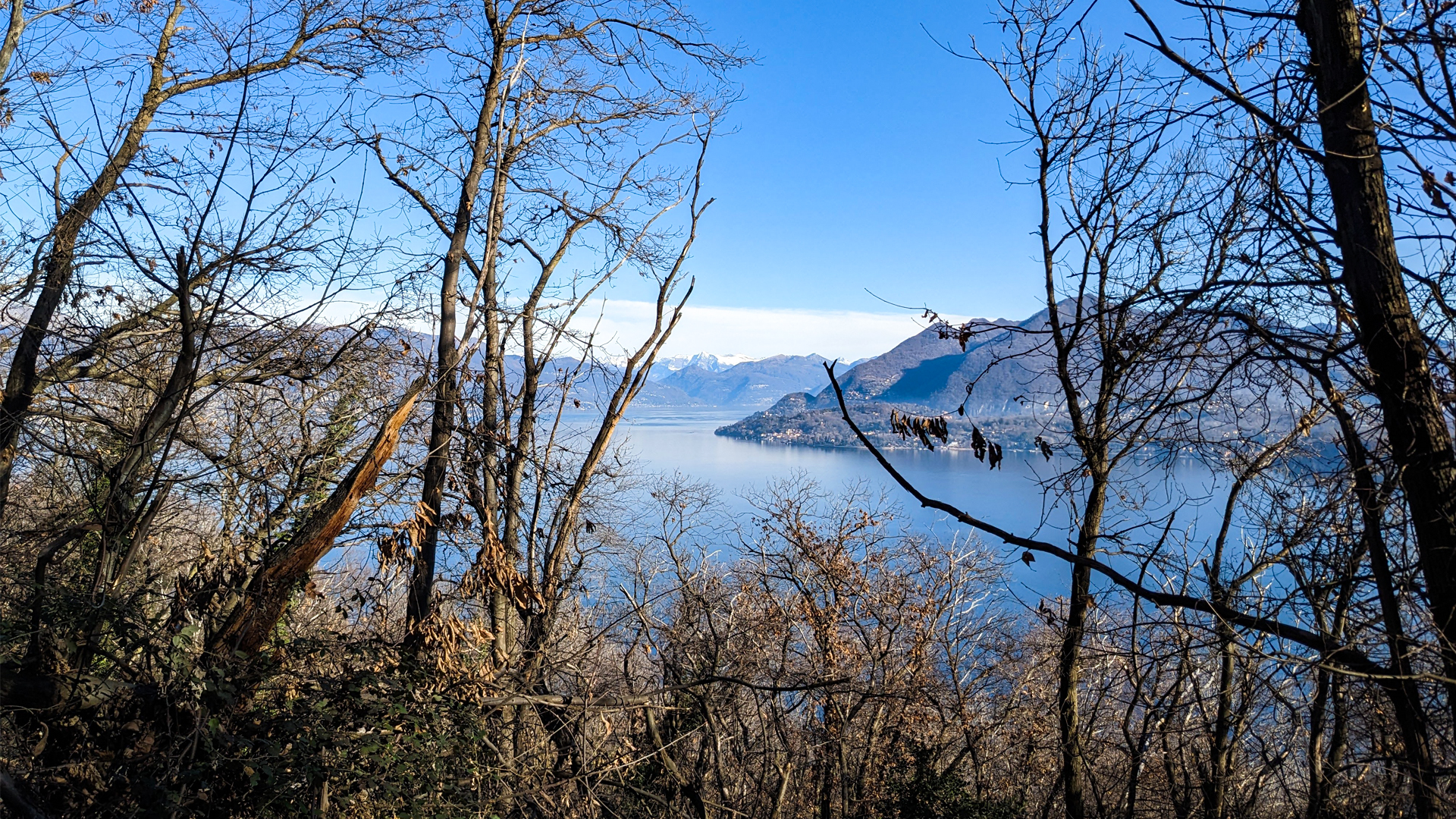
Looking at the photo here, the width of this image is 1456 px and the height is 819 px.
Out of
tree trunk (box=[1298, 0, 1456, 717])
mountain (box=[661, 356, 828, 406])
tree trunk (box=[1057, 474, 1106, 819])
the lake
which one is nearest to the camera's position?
tree trunk (box=[1298, 0, 1456, 717])

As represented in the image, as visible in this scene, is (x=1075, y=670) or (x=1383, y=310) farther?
(x=1075, y=670)

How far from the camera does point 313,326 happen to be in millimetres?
5797

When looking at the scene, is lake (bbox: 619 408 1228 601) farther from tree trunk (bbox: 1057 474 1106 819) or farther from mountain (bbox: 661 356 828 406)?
mountain (bbox: 661 356 828 406)

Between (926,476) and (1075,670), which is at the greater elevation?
(1075,670)

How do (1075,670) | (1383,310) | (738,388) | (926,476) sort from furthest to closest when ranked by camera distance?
(738,388), (926,476), (1075,670), (1383,310)

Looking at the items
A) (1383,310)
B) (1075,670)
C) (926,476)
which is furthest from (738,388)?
(1383,310)

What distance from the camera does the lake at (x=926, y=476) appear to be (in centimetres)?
3212

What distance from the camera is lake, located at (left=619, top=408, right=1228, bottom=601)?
1265 inches

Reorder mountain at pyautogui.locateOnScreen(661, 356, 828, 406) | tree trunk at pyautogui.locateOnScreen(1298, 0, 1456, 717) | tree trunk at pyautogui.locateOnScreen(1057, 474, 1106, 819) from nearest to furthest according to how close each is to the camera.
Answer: tree trunk at pyautogui.locateOnScreen(1298, 0, 1456, 717), tree trunk at pyautogui.locateOnScreen(1057, 474, 1106, 819), mountain at pyautogui.locateOnScreen(661, 356, 828, 406)

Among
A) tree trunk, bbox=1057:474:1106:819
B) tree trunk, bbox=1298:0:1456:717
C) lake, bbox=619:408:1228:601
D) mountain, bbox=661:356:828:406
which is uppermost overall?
mountain, bbox=661:356:828:406

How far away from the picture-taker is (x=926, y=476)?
5659cm

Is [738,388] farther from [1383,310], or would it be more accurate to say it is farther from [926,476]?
[1383,310]

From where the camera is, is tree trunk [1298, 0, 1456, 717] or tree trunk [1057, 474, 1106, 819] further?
tree trunk [1057, 474, 1106, 819]

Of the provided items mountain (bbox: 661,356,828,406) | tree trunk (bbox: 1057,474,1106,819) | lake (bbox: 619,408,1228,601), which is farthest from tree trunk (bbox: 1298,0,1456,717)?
mountain (bbox: 661,356,828,406)
